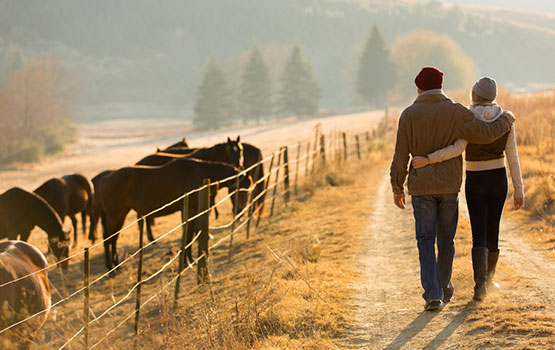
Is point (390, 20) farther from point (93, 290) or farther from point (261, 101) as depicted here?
point (93, 290)

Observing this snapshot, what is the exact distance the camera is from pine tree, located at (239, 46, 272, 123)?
72938mm

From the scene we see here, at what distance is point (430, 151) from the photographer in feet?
17.1

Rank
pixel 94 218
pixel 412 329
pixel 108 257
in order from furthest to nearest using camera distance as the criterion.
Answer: pixel 94 218 < pixel 108 257 < pixel 412 329

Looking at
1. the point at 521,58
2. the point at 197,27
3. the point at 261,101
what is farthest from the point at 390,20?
the point at 261,101

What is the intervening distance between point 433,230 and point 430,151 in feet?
2.19

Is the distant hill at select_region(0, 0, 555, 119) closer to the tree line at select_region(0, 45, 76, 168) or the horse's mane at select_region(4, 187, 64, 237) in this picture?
the tree line at select_region(0, 45, 76, 168)

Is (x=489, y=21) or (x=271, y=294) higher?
(x=489, y=21)

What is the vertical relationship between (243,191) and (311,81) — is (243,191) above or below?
below

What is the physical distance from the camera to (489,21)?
449 feet

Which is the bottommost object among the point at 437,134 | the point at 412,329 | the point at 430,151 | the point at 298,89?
the point at 412,329

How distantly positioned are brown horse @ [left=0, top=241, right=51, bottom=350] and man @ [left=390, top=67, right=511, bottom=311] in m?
3.21

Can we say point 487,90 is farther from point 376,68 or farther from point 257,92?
point 376,68

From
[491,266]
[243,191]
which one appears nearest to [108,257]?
[243,191]

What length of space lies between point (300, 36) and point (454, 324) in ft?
491
